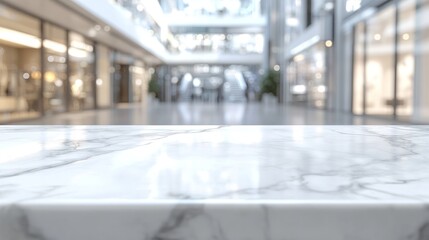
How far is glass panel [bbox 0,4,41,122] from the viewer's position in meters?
14.6

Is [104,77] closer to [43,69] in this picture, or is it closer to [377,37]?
[43,69]

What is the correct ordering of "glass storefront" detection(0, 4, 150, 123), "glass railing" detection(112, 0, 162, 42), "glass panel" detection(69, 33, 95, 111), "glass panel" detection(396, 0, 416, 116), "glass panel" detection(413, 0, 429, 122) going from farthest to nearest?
"glass railing" detection(112, 0, 162, 42)
"glass panel" detection(69, 33, 95, 111)
"glass storefront" detection(0, 4, 150, 123)
"glass panel" detection(396, 0, 416, 116)
"glass panel" detection(413, 0, 429, 122)

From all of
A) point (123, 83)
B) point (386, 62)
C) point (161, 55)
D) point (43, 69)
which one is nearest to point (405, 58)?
point (386, 62)

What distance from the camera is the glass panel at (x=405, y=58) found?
493 inches

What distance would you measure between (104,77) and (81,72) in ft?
14.8

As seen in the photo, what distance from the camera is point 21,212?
3.47 ft

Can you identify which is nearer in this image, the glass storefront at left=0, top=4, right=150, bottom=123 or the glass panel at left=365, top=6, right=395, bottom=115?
the glass panel at left=365, top=6, right=395, bottom=115

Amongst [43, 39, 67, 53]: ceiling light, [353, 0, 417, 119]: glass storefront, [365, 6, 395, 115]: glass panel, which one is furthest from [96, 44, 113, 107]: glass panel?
[365, 6, 395, 115]: glass panel

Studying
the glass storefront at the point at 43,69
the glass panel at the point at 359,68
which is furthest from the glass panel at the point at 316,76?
the glass storefront at the point at 43,69

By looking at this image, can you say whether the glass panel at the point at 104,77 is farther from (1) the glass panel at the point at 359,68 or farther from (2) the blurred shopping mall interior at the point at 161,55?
(1) the glass panel at the point at 359,68

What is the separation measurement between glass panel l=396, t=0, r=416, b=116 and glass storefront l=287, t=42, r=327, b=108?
878 centimetres

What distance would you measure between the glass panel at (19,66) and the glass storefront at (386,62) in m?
10.9

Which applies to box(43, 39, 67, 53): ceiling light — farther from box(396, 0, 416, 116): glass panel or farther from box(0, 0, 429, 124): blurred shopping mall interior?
box(396, 0, 416, 116): glass panel

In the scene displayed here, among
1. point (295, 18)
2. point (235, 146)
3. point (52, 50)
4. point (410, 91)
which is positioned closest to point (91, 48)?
point (52, 50)
